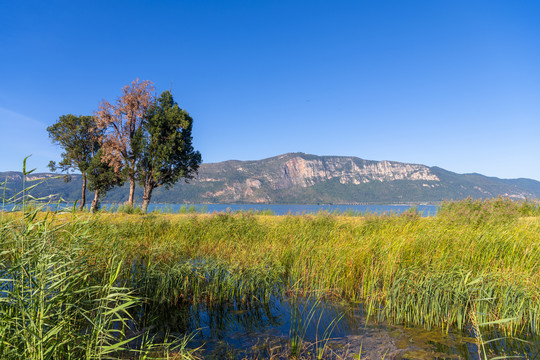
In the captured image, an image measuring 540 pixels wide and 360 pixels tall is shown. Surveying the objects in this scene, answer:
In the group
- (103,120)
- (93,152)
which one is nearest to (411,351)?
(103,120)

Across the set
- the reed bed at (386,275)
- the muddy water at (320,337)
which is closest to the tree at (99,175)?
the reed bed at (386,275)

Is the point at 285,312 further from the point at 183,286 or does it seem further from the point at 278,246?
the point at 278,246

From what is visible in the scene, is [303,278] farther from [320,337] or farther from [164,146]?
[164,146]

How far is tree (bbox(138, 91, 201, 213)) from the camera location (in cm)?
2733

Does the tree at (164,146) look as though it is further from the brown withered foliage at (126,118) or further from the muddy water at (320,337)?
the muddy water at (320,337)

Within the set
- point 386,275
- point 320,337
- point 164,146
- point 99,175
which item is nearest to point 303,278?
point 386,275

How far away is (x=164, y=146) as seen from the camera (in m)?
27.3

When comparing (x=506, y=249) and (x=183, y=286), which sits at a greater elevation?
(x=506, y=249)

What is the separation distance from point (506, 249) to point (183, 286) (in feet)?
26.2

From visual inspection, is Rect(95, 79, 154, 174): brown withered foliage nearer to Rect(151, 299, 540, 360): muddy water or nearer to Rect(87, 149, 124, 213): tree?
Rect(87, 149, 124, 213): tree

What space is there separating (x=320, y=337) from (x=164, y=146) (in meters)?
26.0

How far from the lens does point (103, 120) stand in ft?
87.9

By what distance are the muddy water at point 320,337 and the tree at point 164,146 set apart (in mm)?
23727

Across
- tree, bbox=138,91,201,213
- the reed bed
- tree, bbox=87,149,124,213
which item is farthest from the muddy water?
tree, bbox=87,149,124,213
